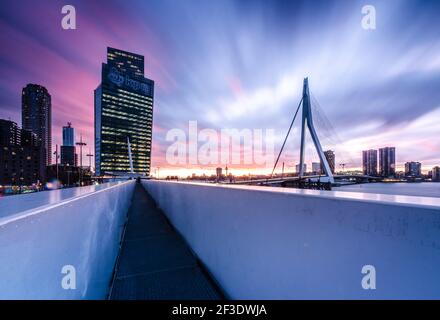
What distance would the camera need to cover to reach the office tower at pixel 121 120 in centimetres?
6169

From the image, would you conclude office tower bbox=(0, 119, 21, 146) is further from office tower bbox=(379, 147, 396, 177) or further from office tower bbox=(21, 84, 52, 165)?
office tower bbox=(379, 147, 396, 177)

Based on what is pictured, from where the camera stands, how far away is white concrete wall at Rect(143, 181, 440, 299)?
0.86 meters

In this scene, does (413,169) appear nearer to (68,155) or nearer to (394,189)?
(394,189)

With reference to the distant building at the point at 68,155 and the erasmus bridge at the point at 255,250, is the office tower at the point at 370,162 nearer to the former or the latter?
the erasmus bridge at the point at 255,250

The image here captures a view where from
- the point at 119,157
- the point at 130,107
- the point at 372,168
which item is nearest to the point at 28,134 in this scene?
the point at 119,157

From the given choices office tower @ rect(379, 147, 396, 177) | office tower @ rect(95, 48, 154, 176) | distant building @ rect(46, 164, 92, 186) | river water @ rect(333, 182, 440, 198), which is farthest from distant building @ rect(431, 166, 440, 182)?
distant building @ rect(46, 164, 92, 186)

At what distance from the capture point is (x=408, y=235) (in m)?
0.88

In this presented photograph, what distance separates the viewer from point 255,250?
6.17ft

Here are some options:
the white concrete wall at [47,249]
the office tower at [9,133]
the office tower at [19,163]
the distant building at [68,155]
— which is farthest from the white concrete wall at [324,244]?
the distant building at [68,155]

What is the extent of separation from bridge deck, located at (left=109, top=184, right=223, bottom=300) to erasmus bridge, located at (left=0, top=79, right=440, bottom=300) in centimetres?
2

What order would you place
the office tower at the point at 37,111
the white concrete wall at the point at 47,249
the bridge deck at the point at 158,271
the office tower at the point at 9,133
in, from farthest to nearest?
the office tower at the point at 37,111, the office tower at the point at 9,133, the bridge deck at the point at 158,271, the white concrete wall at the point at 47,249

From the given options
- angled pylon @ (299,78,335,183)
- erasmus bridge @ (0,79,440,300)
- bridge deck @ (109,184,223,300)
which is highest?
angled pylon @ (299,78,335,183)

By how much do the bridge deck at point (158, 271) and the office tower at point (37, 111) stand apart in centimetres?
9809

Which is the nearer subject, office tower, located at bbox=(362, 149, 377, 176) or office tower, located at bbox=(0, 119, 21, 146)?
office tower, located at bbox=(362, 149, 377, 176)
